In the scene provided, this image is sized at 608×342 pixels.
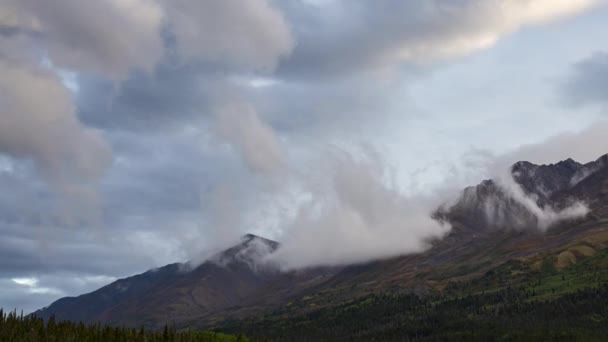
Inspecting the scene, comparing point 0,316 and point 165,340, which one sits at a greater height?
point 0,316

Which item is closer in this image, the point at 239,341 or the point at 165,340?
the point at 165,340

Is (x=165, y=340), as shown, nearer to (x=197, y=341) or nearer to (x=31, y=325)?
(x=197, y=341)

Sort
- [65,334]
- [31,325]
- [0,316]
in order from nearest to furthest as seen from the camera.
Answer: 1. [65,334]
2. [31,325]
3. [0,316]

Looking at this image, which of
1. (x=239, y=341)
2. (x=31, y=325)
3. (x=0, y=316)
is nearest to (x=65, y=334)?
(x=31, y=325)

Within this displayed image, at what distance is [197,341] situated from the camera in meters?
189

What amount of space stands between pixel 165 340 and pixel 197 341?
1289cm

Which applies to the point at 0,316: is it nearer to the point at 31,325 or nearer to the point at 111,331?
the point at 31,325

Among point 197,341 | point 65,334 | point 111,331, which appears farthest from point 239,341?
point 65,334

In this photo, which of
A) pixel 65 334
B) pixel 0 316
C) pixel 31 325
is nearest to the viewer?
pixel 65 334

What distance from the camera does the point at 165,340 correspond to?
179 meters

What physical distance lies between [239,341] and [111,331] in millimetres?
40238

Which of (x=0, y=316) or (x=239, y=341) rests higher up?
(x=0, y=316)

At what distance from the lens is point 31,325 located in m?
178

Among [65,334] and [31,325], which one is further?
[31,325]
